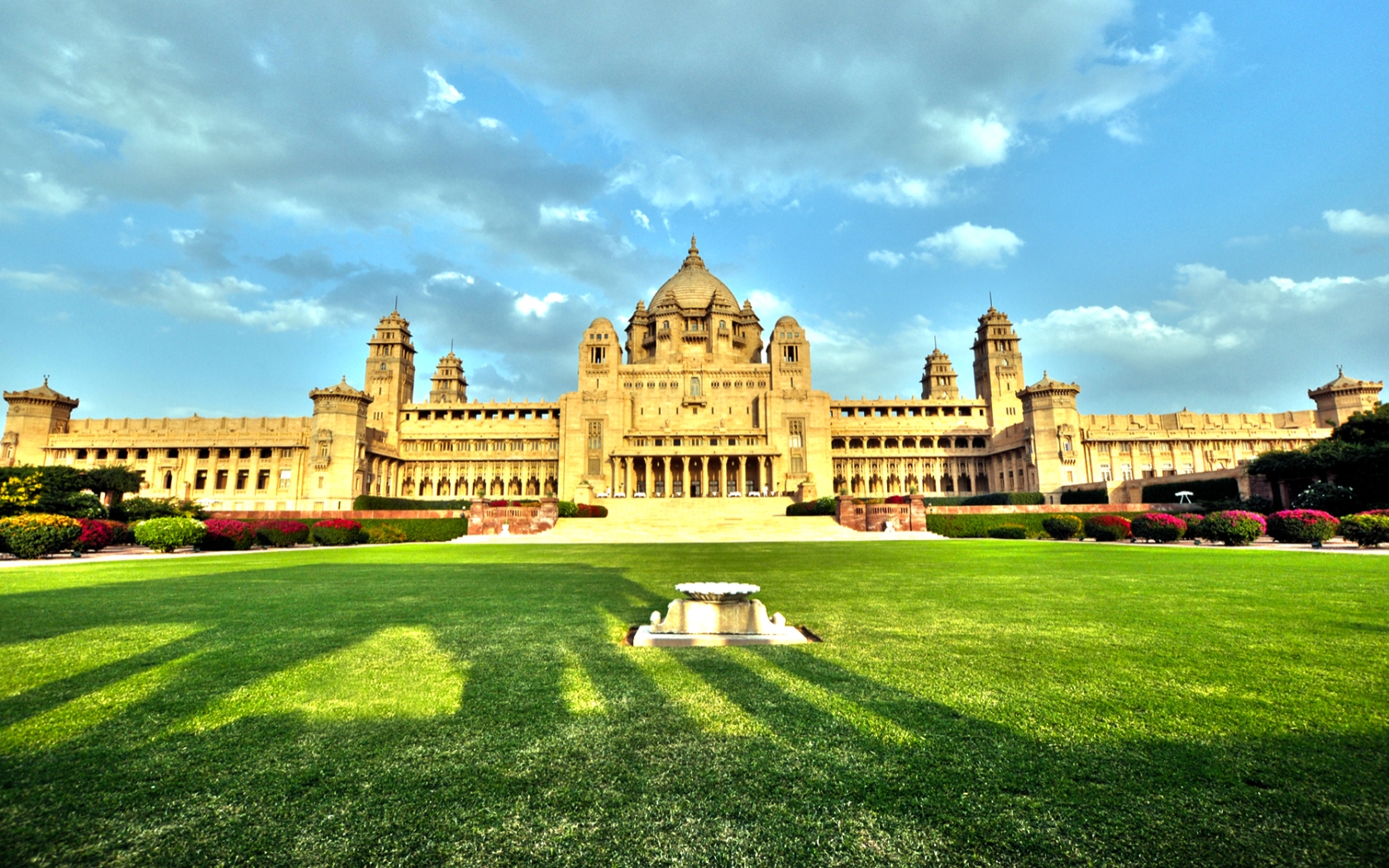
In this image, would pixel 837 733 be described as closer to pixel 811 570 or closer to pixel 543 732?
pixel 543 732

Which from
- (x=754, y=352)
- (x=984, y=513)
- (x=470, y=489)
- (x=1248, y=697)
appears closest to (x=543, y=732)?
(x=1248, y=697)

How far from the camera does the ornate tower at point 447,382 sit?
106000 millimetres

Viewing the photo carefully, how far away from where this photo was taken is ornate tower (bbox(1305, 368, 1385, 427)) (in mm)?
65188

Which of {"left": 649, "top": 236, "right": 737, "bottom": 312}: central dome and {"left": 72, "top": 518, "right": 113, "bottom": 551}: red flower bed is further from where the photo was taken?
{"left": 649, "top": 236, "right": 737, "bottom": 312}: central dome

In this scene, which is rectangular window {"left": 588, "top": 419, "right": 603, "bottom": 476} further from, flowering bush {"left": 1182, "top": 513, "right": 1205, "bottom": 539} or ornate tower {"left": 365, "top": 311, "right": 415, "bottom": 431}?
flowering bush {"left": 1182, "top": 513, "right": 1205, "bottom": 539}

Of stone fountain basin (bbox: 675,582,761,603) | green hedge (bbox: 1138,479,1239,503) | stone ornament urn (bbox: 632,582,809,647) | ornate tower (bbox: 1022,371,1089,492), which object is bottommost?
stone ornament urn (bbox: 632,582,809,647)

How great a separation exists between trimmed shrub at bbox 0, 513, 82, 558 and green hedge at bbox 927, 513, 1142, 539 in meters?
37.3

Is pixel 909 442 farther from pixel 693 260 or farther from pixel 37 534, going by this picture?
pixel 37 534

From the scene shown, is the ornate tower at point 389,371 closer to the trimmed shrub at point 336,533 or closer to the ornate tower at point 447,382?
the ornate tower at point 447,382

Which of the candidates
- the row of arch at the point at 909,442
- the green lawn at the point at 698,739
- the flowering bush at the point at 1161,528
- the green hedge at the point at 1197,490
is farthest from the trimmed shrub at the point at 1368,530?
the row of arch at the point at 909,442

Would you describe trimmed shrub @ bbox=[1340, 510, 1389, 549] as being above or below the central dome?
below

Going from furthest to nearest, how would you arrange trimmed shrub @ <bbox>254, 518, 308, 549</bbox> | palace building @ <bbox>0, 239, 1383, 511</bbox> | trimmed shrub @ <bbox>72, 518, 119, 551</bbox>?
palace building @ <bbox>0, 239, 1383, 511</bbox> < trimmed shrub @ <bbox>254, 518, 308, 549</bbox> < trimmed shrub @ <bbox>72, 518, 119, 551</bbox>

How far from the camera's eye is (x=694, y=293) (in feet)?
305

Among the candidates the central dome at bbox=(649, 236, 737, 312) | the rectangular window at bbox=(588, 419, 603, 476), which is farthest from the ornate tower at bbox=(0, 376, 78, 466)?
the central dome at bbox=(649, 236, 737, 312)
